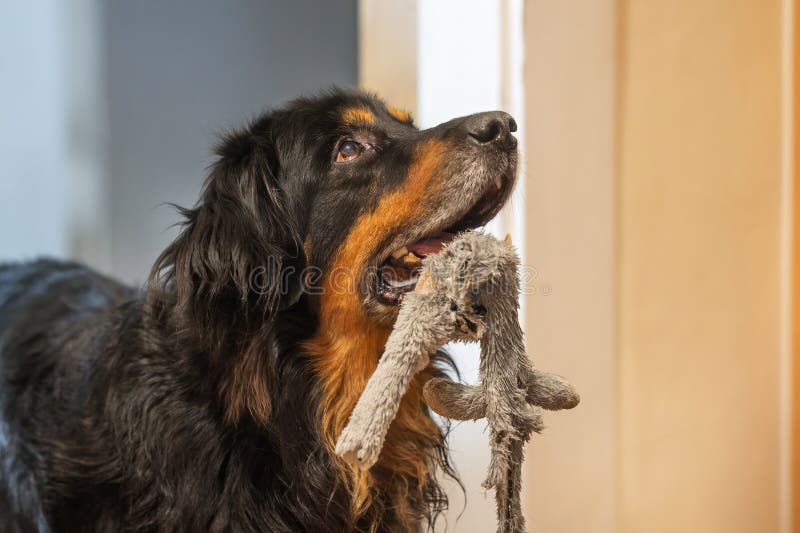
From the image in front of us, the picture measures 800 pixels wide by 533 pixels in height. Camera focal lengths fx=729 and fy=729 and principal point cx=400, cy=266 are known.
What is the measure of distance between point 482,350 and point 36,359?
1.20 m

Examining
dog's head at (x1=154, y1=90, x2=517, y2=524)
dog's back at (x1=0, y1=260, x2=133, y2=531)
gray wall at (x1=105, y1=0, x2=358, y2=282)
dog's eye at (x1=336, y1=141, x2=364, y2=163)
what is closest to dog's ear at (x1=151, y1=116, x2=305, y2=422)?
dog's head at (x1=154, y1=90, x2=517, y2=524)

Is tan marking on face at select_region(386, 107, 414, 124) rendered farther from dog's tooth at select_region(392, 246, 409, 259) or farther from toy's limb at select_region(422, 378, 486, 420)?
toy's limb at select_region(422, 378, 486, 420)

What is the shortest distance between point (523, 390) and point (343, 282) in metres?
0.41

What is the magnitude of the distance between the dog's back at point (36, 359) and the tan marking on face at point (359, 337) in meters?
0.56

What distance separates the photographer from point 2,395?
1.65m

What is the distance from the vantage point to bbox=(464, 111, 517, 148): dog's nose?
1.18 metres

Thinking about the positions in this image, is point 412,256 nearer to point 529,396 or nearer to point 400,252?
point 400,252

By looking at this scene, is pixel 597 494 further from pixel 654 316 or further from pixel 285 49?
pixel 285 49

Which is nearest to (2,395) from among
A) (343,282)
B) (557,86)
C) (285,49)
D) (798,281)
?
(343,282)

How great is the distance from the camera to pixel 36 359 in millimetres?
1698

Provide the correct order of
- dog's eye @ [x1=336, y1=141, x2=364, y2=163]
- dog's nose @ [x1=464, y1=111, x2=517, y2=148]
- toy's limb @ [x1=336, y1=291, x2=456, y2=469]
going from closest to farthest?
1. toy's limb @ [x1=336, y1=291, x2=456, y2=469]
2. dog's nose @ [x1=464, y1=111, x2=517, y2=148]
3. dog's eye @ [x1=336, y1=141, x2=364, y2=163]

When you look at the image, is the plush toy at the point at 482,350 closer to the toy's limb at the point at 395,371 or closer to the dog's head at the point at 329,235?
the toy's limb at the point at 395,371

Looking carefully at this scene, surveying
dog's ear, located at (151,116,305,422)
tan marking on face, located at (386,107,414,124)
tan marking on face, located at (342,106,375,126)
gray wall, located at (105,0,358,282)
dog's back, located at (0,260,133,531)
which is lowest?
dog's back, located at (0,260,133,531)

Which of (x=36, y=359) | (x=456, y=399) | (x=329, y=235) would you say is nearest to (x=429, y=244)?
(x=329, y=235)
